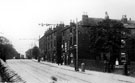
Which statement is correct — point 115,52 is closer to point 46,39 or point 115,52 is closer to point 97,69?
point 97,69

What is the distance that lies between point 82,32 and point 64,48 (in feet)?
31.9

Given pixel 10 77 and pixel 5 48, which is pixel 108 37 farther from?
pixel 5 48

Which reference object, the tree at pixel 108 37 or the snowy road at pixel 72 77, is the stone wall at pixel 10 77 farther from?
the tree at pixel 108 37

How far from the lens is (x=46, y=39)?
90.1 m

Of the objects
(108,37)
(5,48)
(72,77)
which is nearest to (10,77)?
(72,77)

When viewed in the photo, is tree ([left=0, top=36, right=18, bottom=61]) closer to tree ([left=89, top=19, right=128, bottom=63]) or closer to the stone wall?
tree ([left=89, top=19, right=128, bottom=63])

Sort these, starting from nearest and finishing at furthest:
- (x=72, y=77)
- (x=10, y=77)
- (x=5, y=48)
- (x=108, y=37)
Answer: (x=10, y=77)
(x=72, y=77)
(x=108, y=37)
(x=5, y=48)

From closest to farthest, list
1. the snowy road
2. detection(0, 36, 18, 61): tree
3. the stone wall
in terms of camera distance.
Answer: the stone wall → the snowy road → detection(0, 36, 18, 61): tree

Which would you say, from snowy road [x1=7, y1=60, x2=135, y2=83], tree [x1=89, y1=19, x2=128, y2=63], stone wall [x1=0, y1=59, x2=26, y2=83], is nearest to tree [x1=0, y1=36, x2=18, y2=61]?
snowy road [x1=7, y1=60, x2=135, y2=83]

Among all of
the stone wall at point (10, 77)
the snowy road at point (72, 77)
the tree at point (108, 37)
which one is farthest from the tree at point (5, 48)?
the stone wall at point (10, 77)

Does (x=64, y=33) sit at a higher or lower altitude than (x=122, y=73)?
higher

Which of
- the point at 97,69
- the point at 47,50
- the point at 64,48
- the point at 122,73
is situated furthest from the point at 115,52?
the point at 47,50

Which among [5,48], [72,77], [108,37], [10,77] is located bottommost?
[72,77]

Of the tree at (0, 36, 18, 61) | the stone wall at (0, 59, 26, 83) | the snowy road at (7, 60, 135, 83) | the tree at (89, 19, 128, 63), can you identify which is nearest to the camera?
the stone wall at (0, 59, 26, 83)
